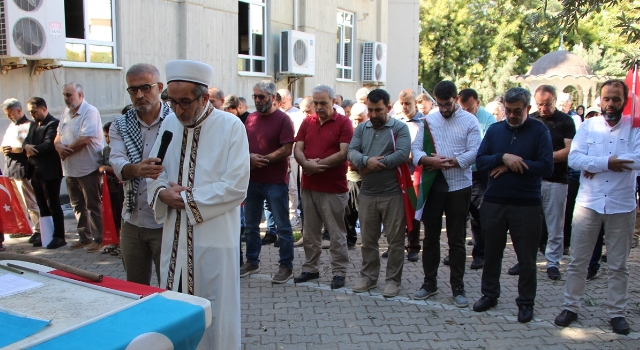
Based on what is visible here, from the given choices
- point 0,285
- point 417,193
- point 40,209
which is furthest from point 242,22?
point 0,285

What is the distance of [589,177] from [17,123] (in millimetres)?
7360

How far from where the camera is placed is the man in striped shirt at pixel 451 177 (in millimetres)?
5598

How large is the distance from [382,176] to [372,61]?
14143 millimetres

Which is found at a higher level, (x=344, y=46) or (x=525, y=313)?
(x=344, y=46)

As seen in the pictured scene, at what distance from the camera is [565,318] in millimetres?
5098

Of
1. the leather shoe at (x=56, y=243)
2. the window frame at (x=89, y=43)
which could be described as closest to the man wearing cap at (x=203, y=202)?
the leather shoe at (x=56, y=243)

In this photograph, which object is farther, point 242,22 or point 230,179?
point 242,22

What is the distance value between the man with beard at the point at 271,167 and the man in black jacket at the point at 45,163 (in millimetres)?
3174

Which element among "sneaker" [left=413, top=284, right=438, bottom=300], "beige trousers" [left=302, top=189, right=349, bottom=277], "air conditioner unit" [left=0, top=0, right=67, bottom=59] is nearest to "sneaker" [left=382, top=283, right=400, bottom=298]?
"sneaker" [left=413, top=284, right=438, bottom=300]

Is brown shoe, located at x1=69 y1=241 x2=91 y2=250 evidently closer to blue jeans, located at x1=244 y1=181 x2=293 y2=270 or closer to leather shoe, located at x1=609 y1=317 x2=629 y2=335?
blue jeans, located at x1=244 y1=181 x2=293 y2=270

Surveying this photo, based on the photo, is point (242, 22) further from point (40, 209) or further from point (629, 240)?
point (629, 240)

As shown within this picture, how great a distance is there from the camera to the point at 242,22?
14555mm

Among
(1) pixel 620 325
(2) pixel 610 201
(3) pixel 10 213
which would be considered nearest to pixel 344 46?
(3) pixel 10 213

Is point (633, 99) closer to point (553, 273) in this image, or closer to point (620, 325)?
point (620, 325)
